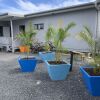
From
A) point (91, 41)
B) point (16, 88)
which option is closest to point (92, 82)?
point (91, 41)

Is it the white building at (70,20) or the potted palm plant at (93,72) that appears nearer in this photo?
the potted palm plant at (93,72)

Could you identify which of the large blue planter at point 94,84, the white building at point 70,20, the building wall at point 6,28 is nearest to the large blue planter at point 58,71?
the large blue planter at point 94,84

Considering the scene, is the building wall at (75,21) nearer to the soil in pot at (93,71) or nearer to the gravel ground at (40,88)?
the gravel ground at (40,88)

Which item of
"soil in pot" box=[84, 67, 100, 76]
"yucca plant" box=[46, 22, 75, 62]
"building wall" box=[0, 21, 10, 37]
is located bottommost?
"soil in pot" box=[84, 67, 100, 76]

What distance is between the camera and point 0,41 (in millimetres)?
13891

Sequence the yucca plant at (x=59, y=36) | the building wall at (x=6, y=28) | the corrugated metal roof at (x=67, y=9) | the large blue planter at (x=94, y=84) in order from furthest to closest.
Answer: the building wall at (x=6, y=28) < the corrugated metal roof at (x=67, y=9) < the yucca plant at (x=59, y=36) < the large blue planter at (x=94, y=84)

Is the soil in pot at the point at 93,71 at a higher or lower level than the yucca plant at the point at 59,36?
lower

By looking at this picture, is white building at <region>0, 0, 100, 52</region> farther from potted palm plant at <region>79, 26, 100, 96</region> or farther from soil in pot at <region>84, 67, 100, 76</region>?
soil in pot at <region>84, 67, 100, 76</region>

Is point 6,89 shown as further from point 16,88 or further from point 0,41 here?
point 0,41

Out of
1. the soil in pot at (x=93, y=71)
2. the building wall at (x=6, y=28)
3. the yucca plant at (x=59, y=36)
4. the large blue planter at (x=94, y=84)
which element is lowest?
the large blue planter at (x=94, y=84)

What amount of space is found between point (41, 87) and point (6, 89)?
1015 millimetres

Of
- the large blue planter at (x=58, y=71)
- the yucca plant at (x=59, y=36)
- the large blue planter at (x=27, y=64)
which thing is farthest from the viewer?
the large blue planter at (x=27, y=64)

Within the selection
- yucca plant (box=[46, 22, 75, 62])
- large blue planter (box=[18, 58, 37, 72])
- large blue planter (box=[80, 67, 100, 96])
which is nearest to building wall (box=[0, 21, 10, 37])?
large blue planter (box=[18, 58, 37, 72])

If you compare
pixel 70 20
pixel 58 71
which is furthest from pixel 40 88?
pixel 70 20
